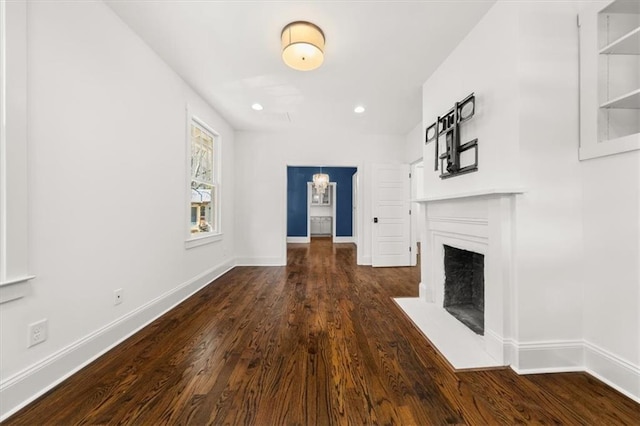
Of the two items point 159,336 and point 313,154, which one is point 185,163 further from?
point 313,154

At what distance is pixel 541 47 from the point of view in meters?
1.64

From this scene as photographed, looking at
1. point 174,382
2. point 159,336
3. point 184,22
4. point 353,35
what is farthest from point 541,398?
point 184,22

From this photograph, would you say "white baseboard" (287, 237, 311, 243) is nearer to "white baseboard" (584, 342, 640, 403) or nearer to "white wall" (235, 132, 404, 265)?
"white wall" (235, 132, 404, 265)

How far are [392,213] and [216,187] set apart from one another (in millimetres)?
3233

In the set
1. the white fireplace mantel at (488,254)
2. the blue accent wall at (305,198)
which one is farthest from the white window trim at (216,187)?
the blue accent wall at (305,198)

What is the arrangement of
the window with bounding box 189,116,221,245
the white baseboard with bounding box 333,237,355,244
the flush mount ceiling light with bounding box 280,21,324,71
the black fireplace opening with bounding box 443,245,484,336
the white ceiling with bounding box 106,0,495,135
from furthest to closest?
the white baseboard with bounding box 333,237,355,244 → the window with bounding box 189,116,221,245 → the black fireplace opening with bounding box 443,245,484,336 → the flush mount ceiling light with bounding box 280,21,324,71 → the white ceiling with bounding box 106,0,495,135

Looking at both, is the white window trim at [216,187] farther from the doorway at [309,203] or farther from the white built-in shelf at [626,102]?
the doorway at [309,203]

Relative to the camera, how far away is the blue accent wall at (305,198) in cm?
870

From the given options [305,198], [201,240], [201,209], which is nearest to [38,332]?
[201,240]

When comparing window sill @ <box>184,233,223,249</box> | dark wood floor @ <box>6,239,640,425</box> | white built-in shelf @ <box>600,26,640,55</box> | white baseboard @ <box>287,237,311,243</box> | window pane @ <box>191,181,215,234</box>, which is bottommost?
dark wood floor @ <box>6,239,640,425</box>

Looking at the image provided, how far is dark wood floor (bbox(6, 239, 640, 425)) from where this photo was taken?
4.14ft

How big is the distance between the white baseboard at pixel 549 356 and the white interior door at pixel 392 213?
3.21 metres

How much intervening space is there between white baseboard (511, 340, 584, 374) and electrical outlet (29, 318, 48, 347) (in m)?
2.86

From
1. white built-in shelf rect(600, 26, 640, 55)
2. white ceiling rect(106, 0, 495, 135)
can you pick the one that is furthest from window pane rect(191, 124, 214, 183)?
white built-in shelf rect(600, 26, 640, 55)
